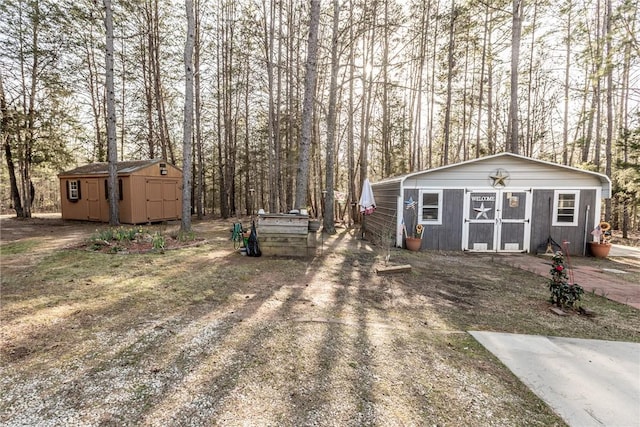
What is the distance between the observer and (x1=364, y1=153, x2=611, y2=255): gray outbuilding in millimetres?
8156

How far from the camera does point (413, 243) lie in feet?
26.9

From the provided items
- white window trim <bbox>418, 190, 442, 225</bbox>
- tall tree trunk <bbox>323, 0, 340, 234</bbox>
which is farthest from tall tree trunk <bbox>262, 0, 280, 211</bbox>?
white window trim <bbox>418, 190, 442, 225</bbox>

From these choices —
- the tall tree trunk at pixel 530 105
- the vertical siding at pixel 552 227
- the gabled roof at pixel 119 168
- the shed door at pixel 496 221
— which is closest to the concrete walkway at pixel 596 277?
the shed door at pixel 496 221

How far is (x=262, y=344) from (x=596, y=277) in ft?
21.8

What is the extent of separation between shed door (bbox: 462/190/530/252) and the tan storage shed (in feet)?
39.2

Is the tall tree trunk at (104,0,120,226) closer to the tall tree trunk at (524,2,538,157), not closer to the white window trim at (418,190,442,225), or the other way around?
the white window trim at (418,190,442,225)

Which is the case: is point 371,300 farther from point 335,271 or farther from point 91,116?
point 91,116

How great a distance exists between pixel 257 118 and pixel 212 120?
2.63m

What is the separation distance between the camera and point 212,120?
17875mm

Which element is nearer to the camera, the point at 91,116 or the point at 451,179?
the point at 451,179

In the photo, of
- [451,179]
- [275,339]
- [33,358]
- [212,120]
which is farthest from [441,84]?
[33,358]

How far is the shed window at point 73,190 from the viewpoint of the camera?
13023mm

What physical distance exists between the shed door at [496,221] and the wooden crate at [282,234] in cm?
477

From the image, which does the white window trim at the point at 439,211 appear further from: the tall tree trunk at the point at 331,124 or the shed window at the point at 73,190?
the shed window at the point at 73,190
